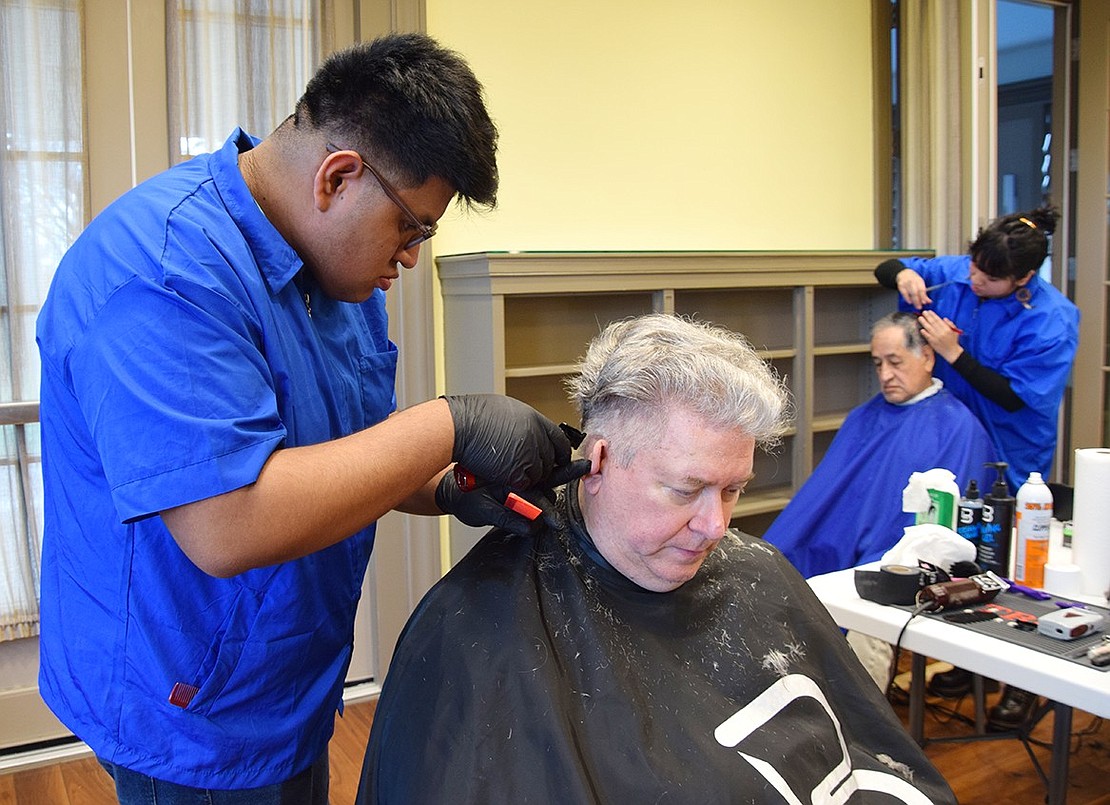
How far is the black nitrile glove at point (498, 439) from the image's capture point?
3.99 ft

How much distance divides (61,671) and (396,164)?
0.78 metres

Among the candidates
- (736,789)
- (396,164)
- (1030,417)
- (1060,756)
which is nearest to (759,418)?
(736,789)

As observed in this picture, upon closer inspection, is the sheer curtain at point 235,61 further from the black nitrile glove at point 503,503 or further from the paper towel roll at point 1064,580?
the paper towel roll at point 1064,580

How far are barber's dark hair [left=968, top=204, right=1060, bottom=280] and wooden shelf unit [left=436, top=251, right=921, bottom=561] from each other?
0.89 m

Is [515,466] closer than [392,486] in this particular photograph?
No

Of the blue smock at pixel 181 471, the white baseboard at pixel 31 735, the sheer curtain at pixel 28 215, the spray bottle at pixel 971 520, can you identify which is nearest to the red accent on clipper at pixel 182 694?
the blue smock at pixel 181 471

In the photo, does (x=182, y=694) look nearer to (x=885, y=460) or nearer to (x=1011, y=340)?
(x=885, y=460)

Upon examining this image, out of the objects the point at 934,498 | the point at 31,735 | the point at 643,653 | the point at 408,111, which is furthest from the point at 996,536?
the point at 31,735

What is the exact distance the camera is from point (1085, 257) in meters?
4.74

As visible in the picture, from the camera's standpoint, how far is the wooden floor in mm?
2602

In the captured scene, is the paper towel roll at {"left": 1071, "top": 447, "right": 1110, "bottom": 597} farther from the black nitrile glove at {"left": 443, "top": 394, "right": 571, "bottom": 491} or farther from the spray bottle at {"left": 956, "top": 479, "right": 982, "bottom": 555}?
the black nitrile glove at {"left": 443, "top": 394, "right": 571, "bottom": 491}

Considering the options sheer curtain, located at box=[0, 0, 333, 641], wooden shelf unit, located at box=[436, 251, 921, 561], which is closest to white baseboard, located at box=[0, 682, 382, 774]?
sheer curtain, located at box=[0, 0, 333, 641]

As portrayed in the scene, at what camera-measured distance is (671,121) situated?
3.88 m

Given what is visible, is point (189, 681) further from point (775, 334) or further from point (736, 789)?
point (775, 334)
